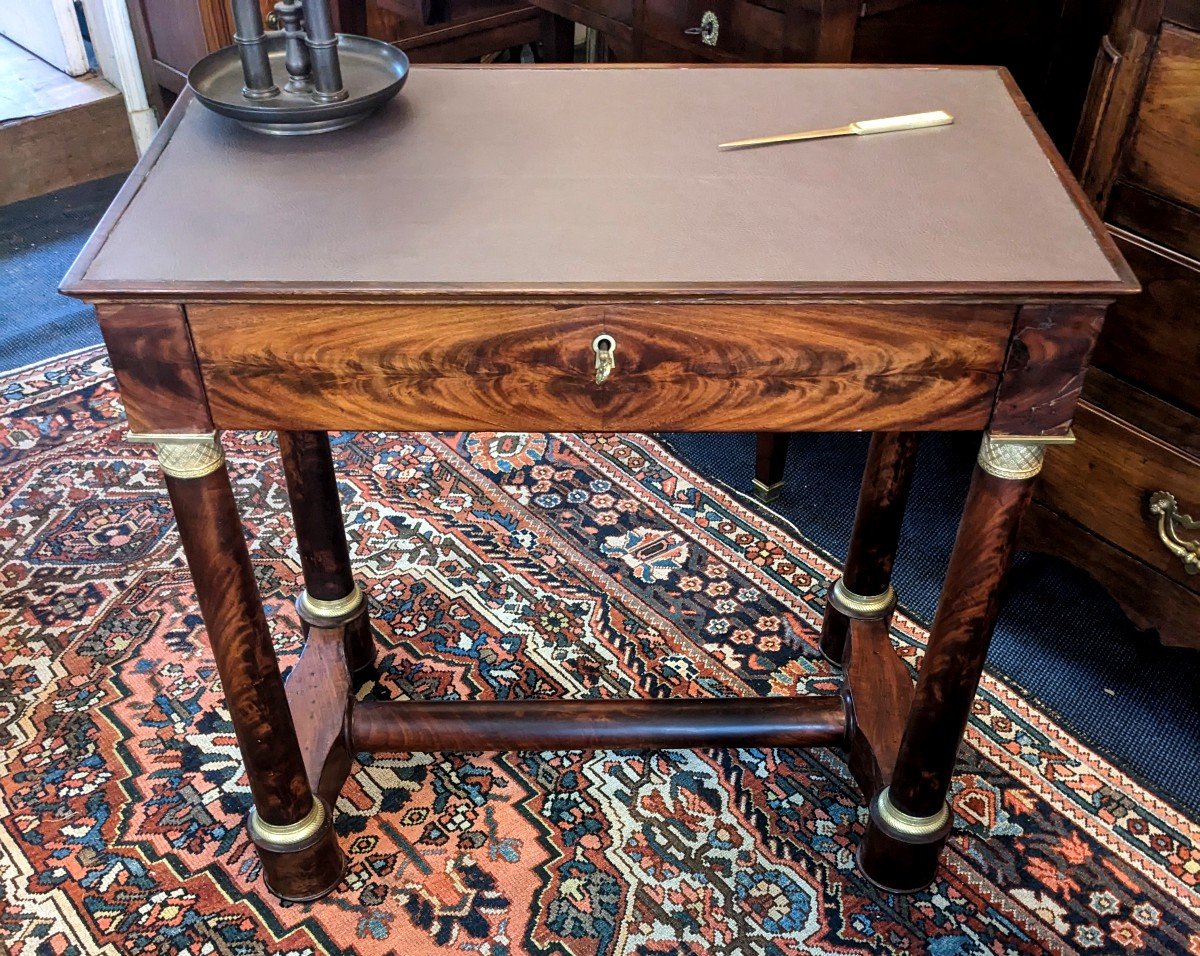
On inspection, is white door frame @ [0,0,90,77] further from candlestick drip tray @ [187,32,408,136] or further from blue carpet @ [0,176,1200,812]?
candlestick drip tray @ [187,32,408,136]

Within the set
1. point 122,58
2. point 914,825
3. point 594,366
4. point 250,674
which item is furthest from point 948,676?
point 122,58

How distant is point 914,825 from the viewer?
1.79 meters

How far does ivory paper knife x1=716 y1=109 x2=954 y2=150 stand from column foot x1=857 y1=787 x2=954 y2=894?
0.95m

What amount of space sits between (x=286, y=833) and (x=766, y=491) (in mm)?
1278

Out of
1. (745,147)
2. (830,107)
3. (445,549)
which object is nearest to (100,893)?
(445,549)

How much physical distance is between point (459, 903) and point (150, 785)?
57 cm

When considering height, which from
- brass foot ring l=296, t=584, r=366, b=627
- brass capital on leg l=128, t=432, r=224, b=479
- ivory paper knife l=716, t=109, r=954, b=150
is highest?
ivory paper knife l=716, t=109, r=954, b=150

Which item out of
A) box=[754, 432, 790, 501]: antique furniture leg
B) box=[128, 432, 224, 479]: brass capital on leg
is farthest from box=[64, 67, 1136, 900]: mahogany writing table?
box=[754, 432, 790, 501]: antique furniture leg

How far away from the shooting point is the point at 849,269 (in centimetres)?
129

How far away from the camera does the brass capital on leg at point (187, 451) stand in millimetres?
1368

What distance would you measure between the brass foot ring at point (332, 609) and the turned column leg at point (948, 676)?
931 mm

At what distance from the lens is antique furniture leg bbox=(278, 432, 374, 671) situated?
189 cm

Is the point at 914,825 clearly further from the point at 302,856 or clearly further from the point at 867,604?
the point at 302,856

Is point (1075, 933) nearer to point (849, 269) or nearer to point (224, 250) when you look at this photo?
point (849, 269)
